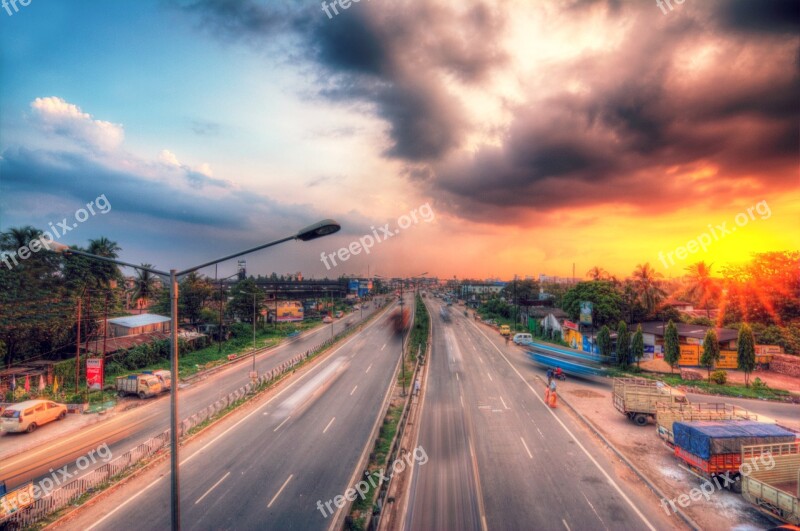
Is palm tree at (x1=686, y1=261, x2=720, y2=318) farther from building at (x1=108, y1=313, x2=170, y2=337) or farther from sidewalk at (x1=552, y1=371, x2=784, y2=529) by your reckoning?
building at (x1=108, y1=313, x2=170, y2=337)

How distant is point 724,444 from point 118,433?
3153 cm

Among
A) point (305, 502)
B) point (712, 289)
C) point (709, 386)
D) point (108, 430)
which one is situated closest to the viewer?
point (305, 502)

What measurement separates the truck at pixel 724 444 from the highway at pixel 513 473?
10.9 feet

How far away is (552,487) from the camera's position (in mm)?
15461

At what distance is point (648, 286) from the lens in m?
49.9

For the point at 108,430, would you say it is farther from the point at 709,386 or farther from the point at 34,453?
the point at 709,386

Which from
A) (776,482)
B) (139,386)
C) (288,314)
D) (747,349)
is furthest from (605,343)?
(288,314)

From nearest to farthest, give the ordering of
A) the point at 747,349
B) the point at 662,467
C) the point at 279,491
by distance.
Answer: the point at 279,491, the point at 662,467, the point at 747,349

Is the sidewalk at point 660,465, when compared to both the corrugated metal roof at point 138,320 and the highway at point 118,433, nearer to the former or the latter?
the highway at point 118,433

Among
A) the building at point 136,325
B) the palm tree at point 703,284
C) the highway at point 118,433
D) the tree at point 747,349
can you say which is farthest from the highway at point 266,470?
the palm tree at point 703,284

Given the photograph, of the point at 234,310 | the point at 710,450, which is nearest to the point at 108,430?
the point at 710,450

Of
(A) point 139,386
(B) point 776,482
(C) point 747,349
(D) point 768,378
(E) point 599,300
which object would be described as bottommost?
(D) point 768,378

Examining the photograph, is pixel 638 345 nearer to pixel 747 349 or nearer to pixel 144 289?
pixel 747 349

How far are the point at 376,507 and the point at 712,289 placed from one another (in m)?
70.9
